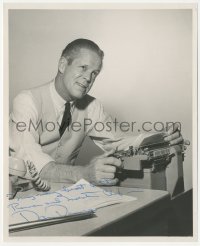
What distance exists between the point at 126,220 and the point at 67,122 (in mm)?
374

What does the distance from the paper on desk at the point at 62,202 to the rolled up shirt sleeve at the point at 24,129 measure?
0.12 metres

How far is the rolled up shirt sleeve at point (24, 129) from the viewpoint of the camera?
1.14m

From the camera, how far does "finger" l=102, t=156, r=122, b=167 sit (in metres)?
1.14

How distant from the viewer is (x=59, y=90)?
1155 mm

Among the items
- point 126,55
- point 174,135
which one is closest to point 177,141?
point 174,135

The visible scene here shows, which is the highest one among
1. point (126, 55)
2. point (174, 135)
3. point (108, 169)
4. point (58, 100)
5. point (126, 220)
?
point (126, 55)

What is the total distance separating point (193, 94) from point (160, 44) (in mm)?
192

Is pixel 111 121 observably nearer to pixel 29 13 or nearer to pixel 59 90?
pixel 59 90

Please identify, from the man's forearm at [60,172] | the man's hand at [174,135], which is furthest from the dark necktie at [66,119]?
the man's hand at [174,135]

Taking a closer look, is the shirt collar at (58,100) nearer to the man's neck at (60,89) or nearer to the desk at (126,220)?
the man's neck at (60,89)

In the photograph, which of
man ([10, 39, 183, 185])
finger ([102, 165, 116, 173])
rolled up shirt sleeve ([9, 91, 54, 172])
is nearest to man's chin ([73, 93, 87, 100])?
man ([10, 39, 183, 185])

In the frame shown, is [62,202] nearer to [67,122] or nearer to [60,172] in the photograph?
[60,172]

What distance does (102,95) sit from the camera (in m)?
1.15

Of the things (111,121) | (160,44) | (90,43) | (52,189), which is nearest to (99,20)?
(90,43)
